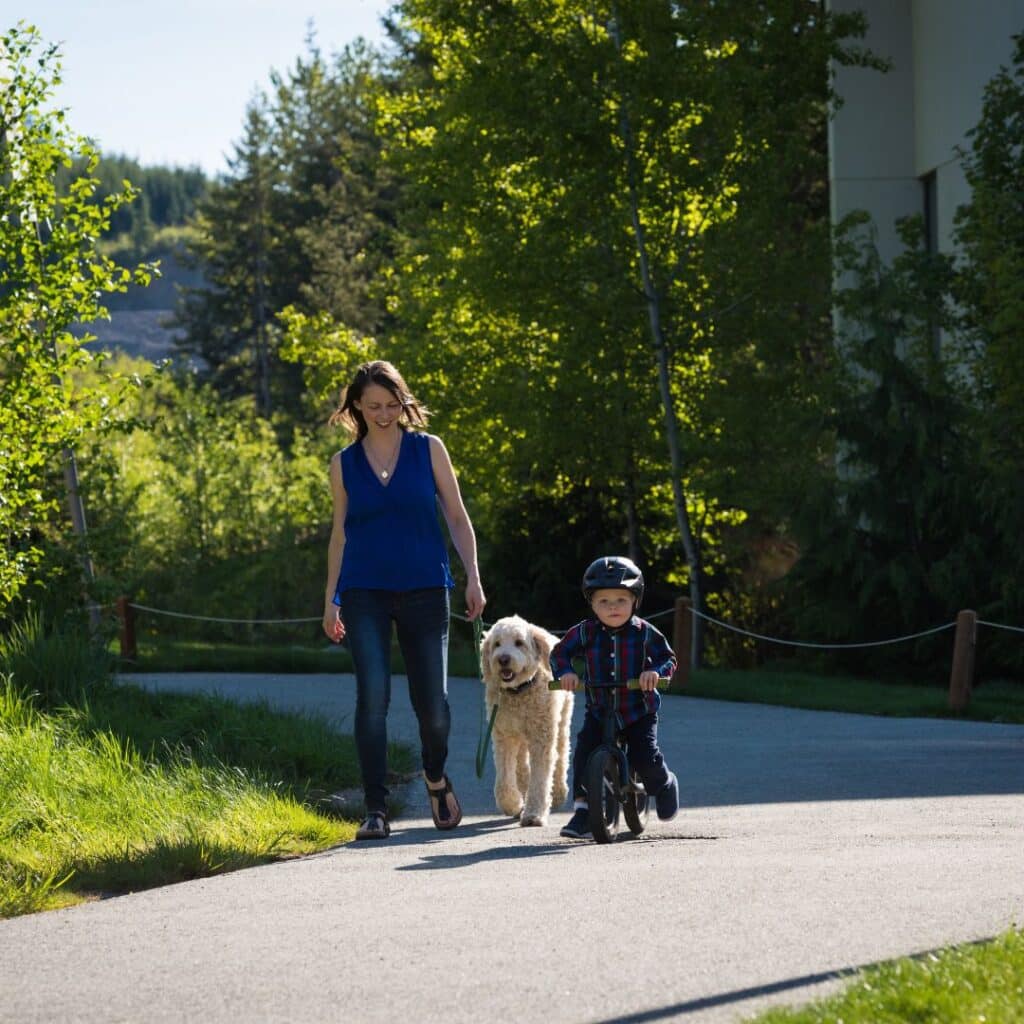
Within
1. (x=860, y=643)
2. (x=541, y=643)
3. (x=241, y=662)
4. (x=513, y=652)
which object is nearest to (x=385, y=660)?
(x=513, y=652)

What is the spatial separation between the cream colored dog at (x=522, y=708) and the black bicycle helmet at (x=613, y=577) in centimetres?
84

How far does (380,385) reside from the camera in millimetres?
8922

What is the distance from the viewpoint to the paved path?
520 cm

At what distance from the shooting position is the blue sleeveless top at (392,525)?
8.95 m

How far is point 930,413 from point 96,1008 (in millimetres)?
19934

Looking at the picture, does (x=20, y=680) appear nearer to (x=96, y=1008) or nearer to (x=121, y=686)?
(x=121, y=686)

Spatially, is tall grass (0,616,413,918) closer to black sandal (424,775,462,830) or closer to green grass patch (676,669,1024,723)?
black sandal (424,775,462,830)

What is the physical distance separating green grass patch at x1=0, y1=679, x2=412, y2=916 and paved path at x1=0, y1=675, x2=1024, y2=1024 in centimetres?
41

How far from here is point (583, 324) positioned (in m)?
24.6

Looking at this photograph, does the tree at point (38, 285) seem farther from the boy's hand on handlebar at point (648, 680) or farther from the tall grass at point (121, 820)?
the boy's hand on handlebar at point (648, 680)

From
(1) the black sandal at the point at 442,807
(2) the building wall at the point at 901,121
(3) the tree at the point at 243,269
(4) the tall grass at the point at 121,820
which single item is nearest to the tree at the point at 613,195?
(2) the building wall at the point at 901,121

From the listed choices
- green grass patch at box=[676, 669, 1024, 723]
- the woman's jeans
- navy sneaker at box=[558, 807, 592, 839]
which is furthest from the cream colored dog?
green grass patch at box=[676, 669, 1024, 723]

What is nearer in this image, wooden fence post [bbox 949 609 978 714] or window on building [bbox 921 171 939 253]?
wooden fence post [bbox 949 609 978 714]

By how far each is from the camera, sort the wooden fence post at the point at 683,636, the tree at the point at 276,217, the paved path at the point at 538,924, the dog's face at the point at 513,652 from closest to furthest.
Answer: the paved path at the point at 538,924, the dog's face at the point at 513,652, the wooden fence post at the point at 683,636, the tree at the point at 276,217
